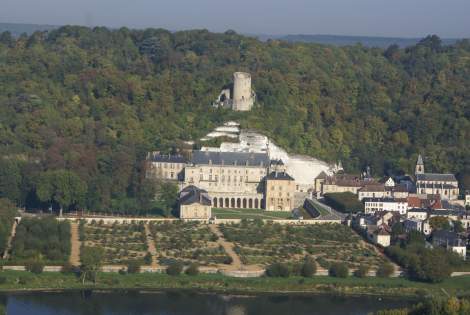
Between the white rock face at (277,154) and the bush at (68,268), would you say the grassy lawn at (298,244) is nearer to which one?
the bush at (68,268)

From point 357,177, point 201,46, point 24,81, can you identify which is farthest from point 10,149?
point 201,46

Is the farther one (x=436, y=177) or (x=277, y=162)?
(x=436, y=177)

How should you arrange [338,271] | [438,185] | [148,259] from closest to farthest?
1. [338,271]
2. [148,259]
3. [438,185]

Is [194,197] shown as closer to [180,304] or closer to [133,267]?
[133,267]

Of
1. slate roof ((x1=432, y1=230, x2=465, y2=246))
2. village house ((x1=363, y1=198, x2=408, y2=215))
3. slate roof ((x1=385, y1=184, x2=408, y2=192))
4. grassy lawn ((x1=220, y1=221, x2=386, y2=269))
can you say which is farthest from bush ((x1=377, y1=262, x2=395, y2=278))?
slate roof ((x1=385, y1=184, x2=408, y2=192))

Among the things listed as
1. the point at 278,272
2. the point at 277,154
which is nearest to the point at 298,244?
the point at 278,272

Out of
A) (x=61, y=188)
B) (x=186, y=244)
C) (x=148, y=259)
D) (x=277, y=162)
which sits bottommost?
→ (x=148, y=259)
